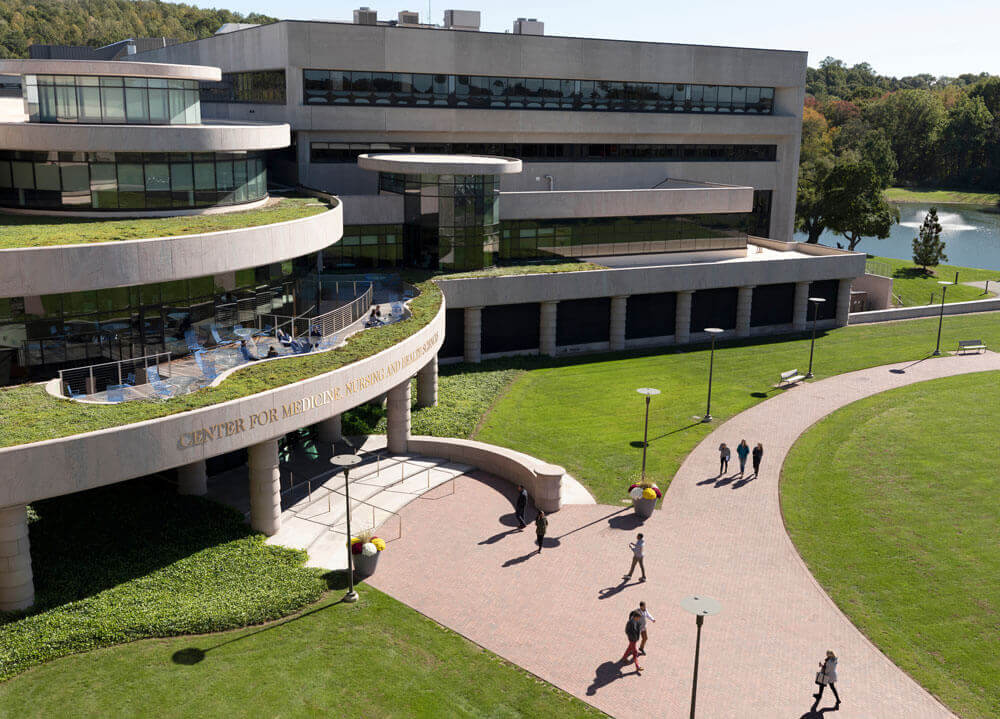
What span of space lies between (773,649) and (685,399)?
2033cm

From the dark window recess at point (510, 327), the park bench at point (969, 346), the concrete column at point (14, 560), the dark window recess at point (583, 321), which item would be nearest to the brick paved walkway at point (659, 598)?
the concrete column at point (14, 560)

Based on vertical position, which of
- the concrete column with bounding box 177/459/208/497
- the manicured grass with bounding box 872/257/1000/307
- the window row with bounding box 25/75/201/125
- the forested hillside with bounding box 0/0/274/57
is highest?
the forested hillside with bounding box 0/0/274/57

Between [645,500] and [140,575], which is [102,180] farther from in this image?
[645,500]

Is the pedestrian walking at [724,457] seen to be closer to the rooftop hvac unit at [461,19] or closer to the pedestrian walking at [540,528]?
the pedestrian walking at [540,528]

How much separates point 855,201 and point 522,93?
33360mm

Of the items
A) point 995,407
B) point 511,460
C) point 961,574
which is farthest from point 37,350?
point 995,407

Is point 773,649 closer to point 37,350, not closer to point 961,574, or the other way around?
point 961,574

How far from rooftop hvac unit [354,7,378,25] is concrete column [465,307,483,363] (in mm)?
22779

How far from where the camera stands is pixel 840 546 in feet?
94.0

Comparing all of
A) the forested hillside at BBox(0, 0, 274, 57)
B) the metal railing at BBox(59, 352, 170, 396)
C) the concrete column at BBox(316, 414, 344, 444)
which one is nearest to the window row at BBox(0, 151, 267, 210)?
the metal railing at BBox(59, 352, 170, 396)

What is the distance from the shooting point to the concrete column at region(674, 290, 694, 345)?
52344 mm

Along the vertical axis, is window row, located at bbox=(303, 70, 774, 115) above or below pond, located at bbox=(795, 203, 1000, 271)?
above

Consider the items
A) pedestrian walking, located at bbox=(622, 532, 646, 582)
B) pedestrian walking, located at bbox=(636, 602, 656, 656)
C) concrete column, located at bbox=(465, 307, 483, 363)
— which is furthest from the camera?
concrete column, located at bbox=(465, 307, 483, 363)

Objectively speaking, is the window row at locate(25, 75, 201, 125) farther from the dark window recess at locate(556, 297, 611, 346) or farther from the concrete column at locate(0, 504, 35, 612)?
the dark window recess at locate(556, 297, 611, 346)
